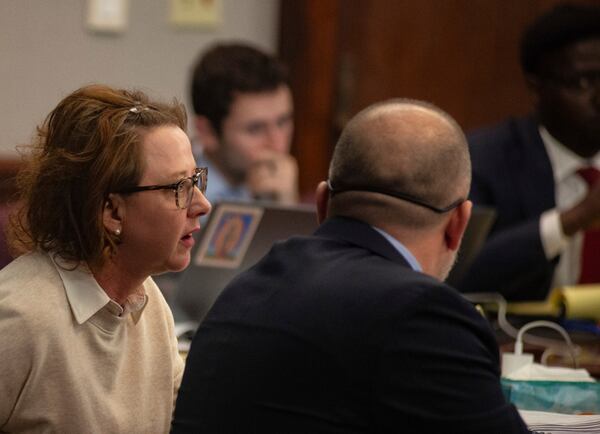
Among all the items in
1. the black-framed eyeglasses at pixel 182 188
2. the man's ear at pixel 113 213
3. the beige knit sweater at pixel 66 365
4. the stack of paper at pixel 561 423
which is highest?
the black-framed eyeglasses at pixel 182 188

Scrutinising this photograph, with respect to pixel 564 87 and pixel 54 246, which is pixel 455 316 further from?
pixel 564 87

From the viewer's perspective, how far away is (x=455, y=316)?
4.49 ft

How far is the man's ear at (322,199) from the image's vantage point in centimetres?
A: 162

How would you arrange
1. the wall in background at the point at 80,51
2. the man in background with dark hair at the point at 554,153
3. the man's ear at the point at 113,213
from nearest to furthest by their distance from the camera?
the man's ear at the point at 113,213
the man in background with dark hair at the point at 554,153
the wall in background at the point at 80,51

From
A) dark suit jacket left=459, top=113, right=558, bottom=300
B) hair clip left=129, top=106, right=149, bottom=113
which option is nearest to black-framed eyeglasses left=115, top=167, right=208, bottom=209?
hair clip left=129, top=106, right=149, bottom=113

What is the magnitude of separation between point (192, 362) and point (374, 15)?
3.01 metres

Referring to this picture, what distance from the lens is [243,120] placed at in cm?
330

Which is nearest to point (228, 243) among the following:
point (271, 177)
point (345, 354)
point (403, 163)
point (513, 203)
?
point (271, 177)

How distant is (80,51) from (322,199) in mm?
2567

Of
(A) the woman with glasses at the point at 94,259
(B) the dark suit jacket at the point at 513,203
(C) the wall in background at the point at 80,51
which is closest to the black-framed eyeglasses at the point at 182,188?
(A) the woman with glasses at the point at 94,259

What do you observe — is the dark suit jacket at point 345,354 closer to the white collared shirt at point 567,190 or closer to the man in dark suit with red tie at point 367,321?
the man in dark suit with red tie at point 367,321

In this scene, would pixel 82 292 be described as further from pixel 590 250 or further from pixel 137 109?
pixel 590 250

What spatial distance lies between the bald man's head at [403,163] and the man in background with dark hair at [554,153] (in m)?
1.48

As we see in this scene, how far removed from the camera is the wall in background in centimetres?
393
